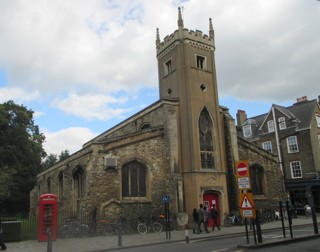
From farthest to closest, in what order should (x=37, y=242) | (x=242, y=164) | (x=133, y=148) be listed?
1. (x=133, y=148)
2. (x=37, y=242)
3. (x=242, y=164)

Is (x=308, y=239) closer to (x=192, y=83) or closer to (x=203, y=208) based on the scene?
(x=203, y=208)

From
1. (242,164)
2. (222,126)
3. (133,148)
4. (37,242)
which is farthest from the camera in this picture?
(222,126)

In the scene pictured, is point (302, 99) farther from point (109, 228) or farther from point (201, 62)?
point (109, 228)

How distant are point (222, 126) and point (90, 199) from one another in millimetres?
11824

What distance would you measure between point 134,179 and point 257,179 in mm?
11872

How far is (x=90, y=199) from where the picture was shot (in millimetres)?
20828

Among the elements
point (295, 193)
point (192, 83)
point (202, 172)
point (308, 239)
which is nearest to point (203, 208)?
point (202, 172)

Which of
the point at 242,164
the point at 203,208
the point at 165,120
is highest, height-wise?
the point at 165,120

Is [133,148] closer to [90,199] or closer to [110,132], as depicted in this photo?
[90,199]

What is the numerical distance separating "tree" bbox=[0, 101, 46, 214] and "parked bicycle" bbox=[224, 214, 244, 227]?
2611cm

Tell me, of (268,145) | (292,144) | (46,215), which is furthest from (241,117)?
(46,215)

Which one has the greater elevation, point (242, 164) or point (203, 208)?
point (242, 164)

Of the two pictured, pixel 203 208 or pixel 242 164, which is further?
pixel 203 208

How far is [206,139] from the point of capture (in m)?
25.5
